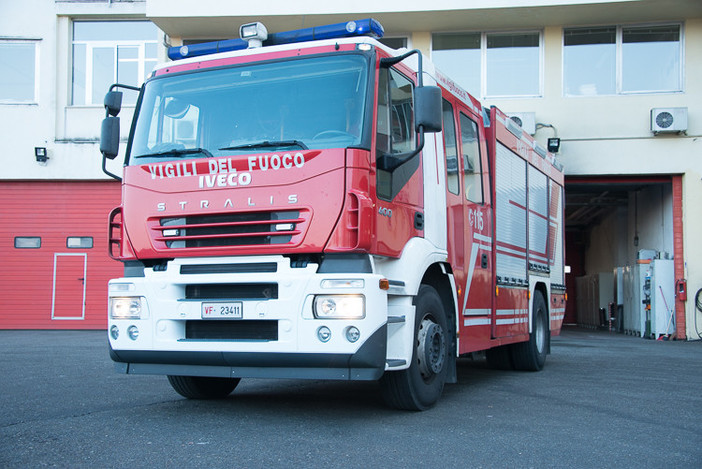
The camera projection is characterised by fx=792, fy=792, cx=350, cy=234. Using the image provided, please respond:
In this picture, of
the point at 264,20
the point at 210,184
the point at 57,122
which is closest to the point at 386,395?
the point at 210,184

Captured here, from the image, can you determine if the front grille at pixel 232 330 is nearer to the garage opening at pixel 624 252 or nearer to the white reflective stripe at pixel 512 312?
the white reflective stripe at pixel 512 312

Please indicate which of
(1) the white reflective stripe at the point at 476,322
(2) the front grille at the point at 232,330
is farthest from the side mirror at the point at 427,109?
(1) the white reflective stripe at the point at 476,322

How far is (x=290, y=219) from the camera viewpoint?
5.55 m

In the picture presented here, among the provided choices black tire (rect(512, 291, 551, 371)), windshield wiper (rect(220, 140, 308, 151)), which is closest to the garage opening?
black tire (rect(512, 291, 551, 371))

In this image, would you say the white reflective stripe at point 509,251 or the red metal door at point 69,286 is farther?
the red metal door at point 69,286

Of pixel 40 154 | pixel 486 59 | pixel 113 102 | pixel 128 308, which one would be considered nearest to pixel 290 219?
pixel 128 308

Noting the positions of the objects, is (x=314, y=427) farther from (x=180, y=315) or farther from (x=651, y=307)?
(x=651, y=307)

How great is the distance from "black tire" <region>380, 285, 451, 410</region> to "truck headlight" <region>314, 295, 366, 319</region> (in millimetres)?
844

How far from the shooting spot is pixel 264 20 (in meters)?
17.7

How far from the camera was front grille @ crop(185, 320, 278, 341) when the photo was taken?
5.59 meters

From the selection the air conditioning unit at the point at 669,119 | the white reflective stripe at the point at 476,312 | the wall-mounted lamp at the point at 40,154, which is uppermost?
the air conditioning unit at the point at 669,119

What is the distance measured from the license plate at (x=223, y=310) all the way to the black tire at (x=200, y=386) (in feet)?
4.34

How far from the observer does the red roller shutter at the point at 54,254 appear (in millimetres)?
18234

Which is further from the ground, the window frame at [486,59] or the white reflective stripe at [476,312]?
the window frame at [486,59]
